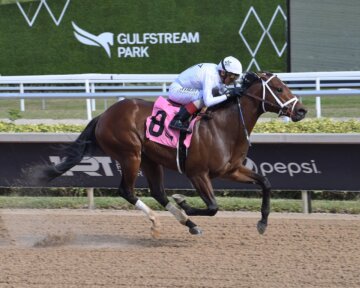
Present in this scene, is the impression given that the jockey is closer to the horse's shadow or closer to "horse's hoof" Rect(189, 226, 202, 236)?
"horse's hoof" Rect(189, 226, 202, 236)

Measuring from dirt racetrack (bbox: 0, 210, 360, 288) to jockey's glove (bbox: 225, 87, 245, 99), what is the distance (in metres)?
1.26

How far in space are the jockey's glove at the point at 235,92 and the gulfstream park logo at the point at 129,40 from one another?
39.6 ft

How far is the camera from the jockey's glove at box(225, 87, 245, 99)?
24.7 ft

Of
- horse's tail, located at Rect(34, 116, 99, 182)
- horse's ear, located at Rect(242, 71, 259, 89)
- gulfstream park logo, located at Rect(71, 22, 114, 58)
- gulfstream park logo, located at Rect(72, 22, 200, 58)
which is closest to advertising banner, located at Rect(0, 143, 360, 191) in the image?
horse's tail, located at Rect(34, 116, 99, 182)

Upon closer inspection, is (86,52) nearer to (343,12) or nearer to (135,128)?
(343,12)

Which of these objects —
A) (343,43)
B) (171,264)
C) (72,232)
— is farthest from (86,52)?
(171,264)

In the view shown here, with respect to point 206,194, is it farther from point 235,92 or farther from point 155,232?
point 235,92

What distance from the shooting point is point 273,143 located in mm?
8859

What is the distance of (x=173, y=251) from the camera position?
7.09 m

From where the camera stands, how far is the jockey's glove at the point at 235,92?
752 cm

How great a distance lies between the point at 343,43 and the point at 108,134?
37.3 feet

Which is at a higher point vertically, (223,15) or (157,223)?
(223,15)

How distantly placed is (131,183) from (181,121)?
0.81 metres

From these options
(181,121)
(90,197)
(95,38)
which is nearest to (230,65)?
(181,121)
